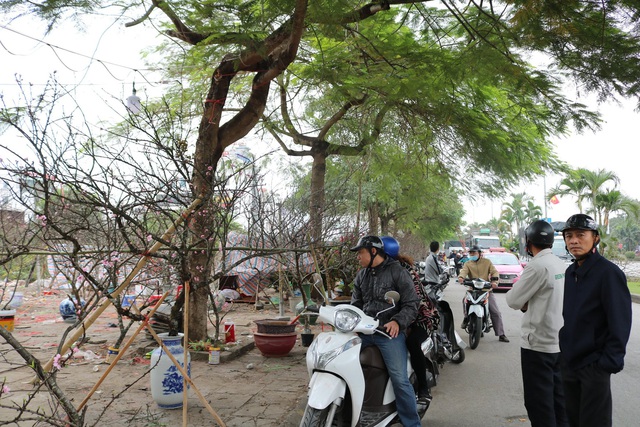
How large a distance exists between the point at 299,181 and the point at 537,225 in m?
16.3

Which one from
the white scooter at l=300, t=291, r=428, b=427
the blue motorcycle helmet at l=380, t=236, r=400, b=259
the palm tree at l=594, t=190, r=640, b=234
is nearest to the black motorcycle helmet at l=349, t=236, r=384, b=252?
the blue motorcycle helmet at l=380, t=236, r=400, b=259

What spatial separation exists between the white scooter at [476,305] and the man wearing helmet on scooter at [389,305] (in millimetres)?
4993

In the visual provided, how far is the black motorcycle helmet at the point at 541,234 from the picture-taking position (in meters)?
4.37

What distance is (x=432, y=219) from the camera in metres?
36.6

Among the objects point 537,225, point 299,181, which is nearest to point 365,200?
point 299,181

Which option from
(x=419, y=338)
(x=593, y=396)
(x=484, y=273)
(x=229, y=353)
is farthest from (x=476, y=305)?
(x=593, y=396)

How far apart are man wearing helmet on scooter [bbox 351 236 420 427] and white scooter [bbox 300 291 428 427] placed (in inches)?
3.6

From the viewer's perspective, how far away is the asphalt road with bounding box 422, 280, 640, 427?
221 inches

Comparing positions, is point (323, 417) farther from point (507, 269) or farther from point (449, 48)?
point (507, 269)

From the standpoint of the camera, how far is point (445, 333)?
792 centimetres

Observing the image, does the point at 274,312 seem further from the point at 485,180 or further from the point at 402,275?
the point at 402,275

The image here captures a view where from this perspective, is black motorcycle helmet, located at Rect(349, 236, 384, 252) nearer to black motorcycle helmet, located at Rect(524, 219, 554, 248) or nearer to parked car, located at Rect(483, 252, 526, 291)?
black motorcycle helmet, located at Rect(524, 219, 554, 248)

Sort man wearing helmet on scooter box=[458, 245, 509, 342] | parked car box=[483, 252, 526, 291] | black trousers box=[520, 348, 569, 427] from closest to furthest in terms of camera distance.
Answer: black trousers box=[520, 348, 569, 427], man wearing helmet on scooter box=[458, 245, 509, 342], parked car box=[483, 252, 526, 291]

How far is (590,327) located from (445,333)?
449 cm
